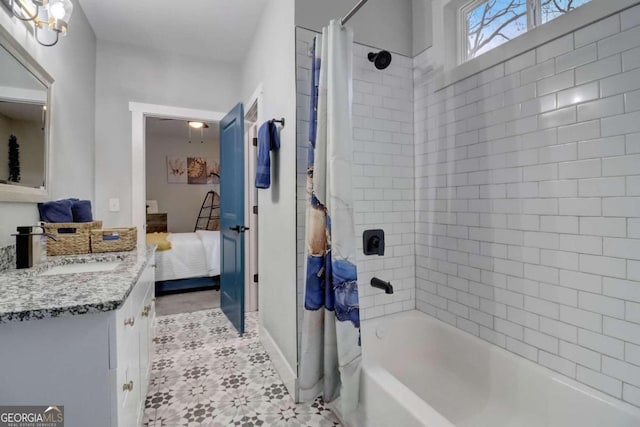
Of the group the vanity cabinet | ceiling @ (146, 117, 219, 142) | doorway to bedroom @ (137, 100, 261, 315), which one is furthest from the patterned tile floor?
ceiling @ (146, 117, 219, 142)

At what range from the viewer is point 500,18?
5.51ft

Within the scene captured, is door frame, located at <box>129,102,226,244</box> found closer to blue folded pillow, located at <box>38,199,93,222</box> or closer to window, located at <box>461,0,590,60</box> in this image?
blue folded pillow, located at <box>38,199,93,222</box>

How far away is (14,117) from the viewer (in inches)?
55.4

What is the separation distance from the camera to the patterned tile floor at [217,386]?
1562 millimetres

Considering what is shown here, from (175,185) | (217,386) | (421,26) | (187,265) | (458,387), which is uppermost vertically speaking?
(421,26)

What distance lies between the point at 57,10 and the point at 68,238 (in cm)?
122

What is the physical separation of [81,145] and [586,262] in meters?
3.26

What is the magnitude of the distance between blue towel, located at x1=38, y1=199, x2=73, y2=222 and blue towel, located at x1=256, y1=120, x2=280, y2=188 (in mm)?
1119

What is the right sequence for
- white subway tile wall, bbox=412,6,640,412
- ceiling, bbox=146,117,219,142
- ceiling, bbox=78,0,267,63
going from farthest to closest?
ceiling, bbox=146,117,219,142 → ceiling, bbox=78,0,267,63 → white subway tile wall, bbox=412,6,640,412

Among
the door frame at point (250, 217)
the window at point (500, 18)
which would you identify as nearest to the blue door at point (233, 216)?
the door frame at point (250, 217)

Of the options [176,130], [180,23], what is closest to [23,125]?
[180,23]

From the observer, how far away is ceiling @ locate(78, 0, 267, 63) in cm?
223

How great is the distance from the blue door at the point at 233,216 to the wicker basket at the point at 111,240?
88 centimetres

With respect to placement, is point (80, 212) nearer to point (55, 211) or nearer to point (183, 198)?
point (55, 211)
